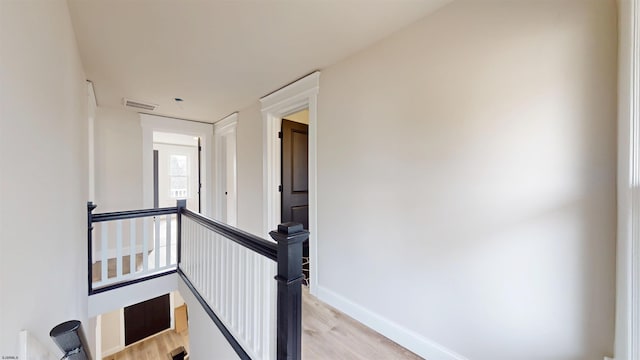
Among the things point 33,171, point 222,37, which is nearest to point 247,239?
point 33,171

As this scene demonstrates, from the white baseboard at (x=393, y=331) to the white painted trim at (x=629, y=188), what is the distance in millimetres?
848

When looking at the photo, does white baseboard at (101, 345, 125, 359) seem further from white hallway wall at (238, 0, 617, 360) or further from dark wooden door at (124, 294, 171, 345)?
white hallway wall at (238, 0, 617, 360)

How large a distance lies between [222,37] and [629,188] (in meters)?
2.44

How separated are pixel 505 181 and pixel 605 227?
1.34 ft

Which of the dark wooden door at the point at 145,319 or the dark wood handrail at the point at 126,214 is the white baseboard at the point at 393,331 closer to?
the dark wood handrail at the point at 126,214

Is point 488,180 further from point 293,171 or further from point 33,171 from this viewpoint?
point 293,171

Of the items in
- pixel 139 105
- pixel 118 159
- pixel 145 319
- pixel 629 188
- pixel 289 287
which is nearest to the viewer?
pixel 629 188

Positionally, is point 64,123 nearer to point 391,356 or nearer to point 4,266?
point 4,266

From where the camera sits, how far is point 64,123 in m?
1.35

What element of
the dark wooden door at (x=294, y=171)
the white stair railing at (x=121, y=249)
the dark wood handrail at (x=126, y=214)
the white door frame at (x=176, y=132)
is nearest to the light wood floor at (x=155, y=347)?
the white stair railing at (x=121, y=249)

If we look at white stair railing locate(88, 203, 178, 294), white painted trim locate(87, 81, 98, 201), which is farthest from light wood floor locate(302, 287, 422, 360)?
white painted trim locate(87, 81, 98, 201)

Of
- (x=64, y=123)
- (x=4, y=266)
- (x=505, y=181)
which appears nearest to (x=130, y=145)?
(x=64, y=123)

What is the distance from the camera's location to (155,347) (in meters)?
4.70

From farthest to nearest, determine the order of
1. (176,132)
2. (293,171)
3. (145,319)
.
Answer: (145,319) < (176,132) < (293,171)
